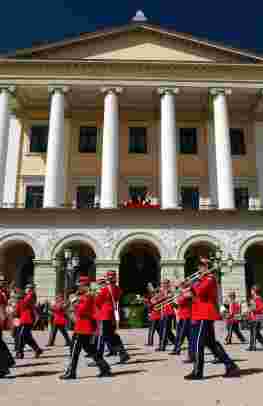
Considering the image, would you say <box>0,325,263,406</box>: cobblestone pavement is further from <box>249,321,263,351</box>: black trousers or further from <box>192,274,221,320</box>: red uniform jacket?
<box>249,321,263,351</box>: black trousers

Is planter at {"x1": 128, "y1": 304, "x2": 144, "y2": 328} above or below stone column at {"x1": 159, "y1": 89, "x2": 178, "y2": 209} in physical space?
below

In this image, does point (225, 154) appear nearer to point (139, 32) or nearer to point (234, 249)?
point (234, 249)

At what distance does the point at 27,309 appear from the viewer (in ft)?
40.1

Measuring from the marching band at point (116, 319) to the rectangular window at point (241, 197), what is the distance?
16587mm

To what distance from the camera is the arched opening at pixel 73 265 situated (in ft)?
80.7

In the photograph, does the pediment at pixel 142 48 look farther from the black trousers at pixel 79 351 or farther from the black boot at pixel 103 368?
the black boot at pixel 103 368

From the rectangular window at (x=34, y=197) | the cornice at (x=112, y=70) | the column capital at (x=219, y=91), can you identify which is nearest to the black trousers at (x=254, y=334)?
the column capital at (x=219, y=91)

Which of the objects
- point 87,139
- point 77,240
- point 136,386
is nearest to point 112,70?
point 87,139

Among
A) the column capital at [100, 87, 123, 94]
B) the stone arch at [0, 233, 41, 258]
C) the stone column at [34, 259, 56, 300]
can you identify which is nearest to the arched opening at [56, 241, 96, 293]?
the stone column at [34, 259, 56, 300]

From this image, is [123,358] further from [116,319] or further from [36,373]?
[36,373]

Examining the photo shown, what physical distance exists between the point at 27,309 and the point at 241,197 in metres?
22.0

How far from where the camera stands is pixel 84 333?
355 inches

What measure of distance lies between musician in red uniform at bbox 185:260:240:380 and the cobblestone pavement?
0.80ft

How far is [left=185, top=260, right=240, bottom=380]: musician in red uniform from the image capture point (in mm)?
8574
